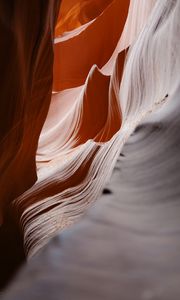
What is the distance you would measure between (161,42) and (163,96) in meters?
0.28

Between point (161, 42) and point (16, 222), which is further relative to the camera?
point (161, 42)

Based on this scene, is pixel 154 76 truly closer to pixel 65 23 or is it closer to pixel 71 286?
pixel 71 286

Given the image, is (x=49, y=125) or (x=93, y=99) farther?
(x=49, y=125)

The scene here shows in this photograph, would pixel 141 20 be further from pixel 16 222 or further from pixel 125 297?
pixel 125 297

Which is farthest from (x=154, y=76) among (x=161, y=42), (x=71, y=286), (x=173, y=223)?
(x=71, y=286)

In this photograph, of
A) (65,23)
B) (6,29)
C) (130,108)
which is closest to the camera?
(6,29)

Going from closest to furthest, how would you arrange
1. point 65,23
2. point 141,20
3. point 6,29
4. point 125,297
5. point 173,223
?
point 125,297 < point 173,223 < point 6,29 < point 141,20 < point 65,23

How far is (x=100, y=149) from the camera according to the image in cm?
104

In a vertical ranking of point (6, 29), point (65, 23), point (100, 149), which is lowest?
point (65, 23)

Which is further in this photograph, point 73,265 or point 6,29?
point 6,29

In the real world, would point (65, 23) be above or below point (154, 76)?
below

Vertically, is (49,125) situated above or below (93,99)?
below

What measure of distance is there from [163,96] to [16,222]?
1.28ft

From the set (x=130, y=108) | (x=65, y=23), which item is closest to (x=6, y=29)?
(x=130, y=108)
